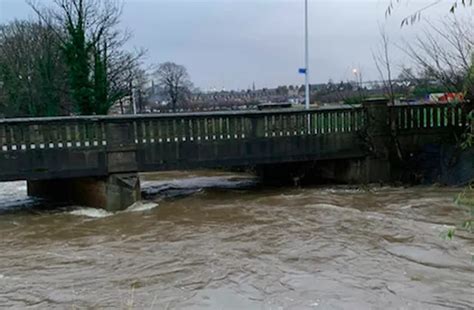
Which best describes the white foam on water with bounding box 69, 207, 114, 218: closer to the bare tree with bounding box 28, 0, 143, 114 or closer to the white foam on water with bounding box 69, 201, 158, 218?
the white foam on water with bounding box 69, 201, 158, 218

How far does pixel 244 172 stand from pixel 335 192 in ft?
17.7

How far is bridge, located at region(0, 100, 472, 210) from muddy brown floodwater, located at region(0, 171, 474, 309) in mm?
829

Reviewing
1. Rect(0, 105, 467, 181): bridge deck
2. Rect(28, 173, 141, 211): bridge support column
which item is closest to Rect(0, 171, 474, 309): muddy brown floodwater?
Rect(28, 173, 141, 211): bridge support column

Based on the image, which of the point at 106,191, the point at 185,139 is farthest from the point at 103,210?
the point at 185,139

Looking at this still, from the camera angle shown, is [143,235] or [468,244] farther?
[143,235]

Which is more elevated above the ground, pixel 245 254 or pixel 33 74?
pixel 33 74

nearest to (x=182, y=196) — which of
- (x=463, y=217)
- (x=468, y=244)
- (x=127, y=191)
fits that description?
(x=127, y=191)

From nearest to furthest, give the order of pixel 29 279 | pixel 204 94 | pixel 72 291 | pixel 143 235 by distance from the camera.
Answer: pixel 72 291
pixel 29 279
pixel 143 235
pixel 204 94

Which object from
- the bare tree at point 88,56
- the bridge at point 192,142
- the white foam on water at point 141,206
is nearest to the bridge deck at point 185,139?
the bridge at point 192,142

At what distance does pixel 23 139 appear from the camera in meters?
10.3

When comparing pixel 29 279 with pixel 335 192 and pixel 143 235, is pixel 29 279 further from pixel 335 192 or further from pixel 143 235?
pixel 335 192

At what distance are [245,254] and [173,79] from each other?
45011 millimetres

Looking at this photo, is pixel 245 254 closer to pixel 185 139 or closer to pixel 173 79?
pixel 185 139

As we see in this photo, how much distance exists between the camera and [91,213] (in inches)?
426
